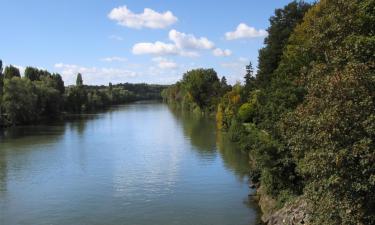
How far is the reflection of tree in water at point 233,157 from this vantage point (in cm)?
3728

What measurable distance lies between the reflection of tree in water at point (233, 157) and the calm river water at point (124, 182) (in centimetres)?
9

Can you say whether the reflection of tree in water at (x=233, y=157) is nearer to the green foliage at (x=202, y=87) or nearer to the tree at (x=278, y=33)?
the tree at (x=278, y=33)

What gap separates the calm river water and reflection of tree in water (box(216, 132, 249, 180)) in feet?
0.28

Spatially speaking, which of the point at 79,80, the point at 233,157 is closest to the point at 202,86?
the point at 79,80

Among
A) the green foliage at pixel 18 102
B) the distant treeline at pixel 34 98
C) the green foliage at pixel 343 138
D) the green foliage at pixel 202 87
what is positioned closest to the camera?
the green foliage at pixel 343 138

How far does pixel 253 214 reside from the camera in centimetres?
2527

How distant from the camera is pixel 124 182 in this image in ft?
109

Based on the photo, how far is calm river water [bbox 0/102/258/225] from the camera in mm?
25375

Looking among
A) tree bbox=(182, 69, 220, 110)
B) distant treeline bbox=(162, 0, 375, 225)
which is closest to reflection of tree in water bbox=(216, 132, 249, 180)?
distant treeline bbox=(162, 0, 375, 225)

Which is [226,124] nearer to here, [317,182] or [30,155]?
[30,155]

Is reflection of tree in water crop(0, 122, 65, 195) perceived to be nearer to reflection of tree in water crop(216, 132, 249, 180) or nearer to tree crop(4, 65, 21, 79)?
reflection of tree in water crop(216, 132, 249, 180)

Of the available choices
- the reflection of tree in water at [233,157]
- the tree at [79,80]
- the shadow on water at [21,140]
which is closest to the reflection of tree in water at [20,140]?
the shadow on water at [21,140]

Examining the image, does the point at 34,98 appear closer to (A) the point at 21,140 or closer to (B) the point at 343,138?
(A) the point at 21,140

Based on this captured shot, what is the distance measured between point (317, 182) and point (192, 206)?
13887mm
